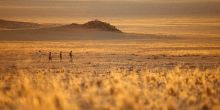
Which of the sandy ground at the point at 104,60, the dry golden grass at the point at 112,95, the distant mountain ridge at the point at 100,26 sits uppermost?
the distant mountain ridge at the point at 100,26

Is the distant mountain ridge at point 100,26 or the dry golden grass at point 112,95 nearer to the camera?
the dry golden grass at point 112,95

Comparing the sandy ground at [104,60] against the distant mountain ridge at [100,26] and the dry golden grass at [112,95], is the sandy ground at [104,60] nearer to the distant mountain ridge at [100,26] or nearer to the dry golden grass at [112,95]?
the dry golden grass at [112,95]

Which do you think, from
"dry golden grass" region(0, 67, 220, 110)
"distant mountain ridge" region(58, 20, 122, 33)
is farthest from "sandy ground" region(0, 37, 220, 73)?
"distant mountain ridge" region(58, 20, 122, 33)

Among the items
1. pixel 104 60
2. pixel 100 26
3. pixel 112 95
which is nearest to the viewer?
pixel 112 95

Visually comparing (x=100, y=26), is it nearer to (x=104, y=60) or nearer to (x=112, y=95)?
(x=104, y=60)

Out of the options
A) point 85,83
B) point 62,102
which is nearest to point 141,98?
point 62,102

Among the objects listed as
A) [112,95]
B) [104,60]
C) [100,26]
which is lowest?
[104,60]

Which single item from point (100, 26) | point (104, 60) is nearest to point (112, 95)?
point (104, 60)

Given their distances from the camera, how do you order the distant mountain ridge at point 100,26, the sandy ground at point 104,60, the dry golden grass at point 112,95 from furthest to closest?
the distant mountain ridge at point 100,26, the sandy ground at point 104,60, the dry golden grass at point 112,95

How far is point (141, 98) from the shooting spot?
1616 cm

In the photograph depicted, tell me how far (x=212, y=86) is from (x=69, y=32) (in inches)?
2737

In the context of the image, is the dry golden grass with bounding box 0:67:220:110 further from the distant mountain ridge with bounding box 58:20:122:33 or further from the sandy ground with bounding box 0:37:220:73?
the distant mountain ridge with bounding box 58:20:122:33

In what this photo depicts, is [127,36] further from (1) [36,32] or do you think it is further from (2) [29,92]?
(2) [29,92]

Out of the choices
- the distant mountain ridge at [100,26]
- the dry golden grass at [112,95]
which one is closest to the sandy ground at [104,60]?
the dry golden grass at [112,95]
